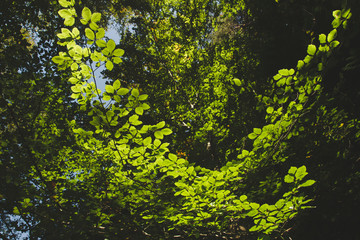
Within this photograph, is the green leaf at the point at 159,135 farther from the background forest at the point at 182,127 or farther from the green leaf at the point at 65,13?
the green leaf at the point at 65,13

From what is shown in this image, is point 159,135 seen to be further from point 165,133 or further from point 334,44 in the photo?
point 334,44

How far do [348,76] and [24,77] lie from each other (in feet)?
23.0

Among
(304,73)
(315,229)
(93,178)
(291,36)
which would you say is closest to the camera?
(304,73)

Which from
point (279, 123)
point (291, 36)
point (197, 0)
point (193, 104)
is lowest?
point (279, 123)

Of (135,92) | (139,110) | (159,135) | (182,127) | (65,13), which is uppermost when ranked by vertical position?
(182,127)

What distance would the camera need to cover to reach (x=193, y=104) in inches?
226

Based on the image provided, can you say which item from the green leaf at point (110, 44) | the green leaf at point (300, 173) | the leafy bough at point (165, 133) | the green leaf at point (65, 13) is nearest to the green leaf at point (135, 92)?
the leafy bough at point (165, 133)

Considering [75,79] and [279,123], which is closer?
[75,79]

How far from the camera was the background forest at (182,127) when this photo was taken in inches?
60.1

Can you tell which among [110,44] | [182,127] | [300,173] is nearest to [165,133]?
[110,44]

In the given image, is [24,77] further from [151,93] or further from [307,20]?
[307,20]

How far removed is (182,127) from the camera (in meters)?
5.54

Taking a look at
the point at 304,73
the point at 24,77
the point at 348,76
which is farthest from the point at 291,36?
the point at 24,77

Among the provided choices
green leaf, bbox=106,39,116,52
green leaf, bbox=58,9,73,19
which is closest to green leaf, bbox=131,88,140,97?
green leaf, bbox=106,39,116,52
